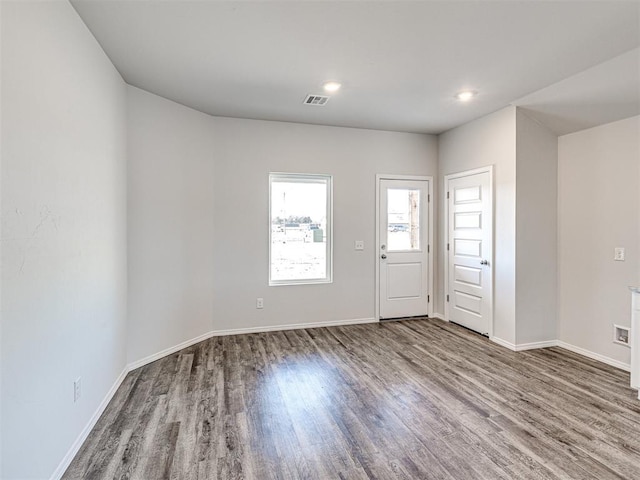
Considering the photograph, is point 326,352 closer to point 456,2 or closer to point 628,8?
point 456,2

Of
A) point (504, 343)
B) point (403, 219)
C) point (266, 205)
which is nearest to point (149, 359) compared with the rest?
point (266, 205)

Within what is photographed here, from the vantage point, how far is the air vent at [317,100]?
3.53 metres

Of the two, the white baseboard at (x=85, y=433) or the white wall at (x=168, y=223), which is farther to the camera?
the white wall at (x=168, y=223)

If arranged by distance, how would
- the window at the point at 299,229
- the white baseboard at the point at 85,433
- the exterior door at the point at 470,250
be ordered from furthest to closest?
the window at the point at 299,229 < the exterior door at the point at 470,250 < the white baseboard at the point at 85,433

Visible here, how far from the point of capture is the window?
4.50m

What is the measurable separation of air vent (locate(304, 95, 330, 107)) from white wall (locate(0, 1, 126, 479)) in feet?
5.91

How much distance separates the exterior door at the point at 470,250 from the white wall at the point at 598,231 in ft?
2.49

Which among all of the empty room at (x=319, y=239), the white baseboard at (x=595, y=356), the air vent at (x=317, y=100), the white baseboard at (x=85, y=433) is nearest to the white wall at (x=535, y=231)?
the empty room at (x=319, y=239)

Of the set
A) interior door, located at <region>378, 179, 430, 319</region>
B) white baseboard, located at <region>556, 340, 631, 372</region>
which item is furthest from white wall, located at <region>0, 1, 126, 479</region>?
white baseboard, located at <region>556, 340, 631, 372</region>

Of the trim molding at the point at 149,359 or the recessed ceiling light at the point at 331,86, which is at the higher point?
the recessed ceiling light at the point at 331,86

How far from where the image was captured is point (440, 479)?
5.90 ft

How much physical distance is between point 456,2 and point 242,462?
2.95 m

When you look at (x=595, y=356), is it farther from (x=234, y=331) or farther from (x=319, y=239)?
(x=234, y=331)

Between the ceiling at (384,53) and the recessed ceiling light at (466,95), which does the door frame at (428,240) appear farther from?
the recessed ceiling light at (466,95)
